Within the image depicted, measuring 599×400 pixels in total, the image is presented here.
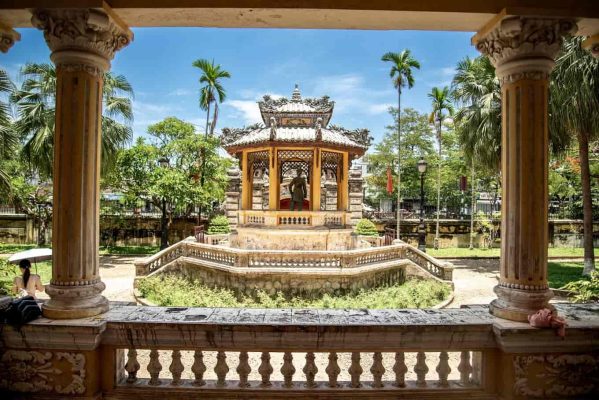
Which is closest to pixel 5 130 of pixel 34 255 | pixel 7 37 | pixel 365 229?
pixel 34 255

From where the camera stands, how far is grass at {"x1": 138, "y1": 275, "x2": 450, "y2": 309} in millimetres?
A: 11750

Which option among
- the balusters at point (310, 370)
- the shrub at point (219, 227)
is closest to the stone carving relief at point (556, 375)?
the balusters at point (310, 370)

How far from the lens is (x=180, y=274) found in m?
15.2

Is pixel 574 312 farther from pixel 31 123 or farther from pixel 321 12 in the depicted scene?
pixel 31 123

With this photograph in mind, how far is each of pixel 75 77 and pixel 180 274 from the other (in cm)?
1231

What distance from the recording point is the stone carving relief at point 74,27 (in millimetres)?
3875

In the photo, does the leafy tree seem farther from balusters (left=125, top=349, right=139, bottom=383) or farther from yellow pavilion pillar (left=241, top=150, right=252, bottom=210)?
balusters (left=125, top=349, right=139, bottom=383)

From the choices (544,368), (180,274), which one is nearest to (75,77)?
(544,368)

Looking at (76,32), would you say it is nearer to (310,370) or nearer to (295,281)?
(310,370)

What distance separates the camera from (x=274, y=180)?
1670 cm

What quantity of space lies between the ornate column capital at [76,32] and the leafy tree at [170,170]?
18.4m

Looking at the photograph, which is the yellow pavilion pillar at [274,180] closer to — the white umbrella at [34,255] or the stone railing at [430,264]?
the stone railing at [430,264]

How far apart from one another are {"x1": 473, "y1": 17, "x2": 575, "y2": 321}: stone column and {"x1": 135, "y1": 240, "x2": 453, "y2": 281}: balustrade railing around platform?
8.68 meters

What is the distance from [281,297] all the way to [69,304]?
8546mm
